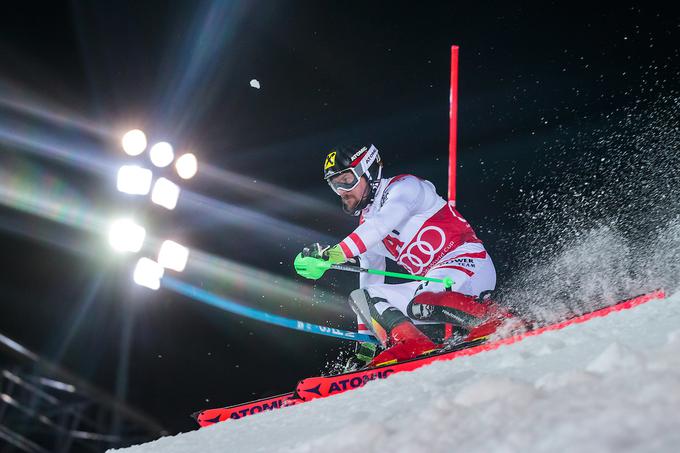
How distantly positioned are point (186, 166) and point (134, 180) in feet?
1.65

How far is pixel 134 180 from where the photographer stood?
5.85 meters

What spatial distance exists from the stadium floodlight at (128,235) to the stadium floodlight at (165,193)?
288 mm

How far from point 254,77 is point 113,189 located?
5.80ft

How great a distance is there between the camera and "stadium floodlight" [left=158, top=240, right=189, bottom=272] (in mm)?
6062

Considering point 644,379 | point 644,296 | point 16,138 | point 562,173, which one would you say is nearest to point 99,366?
point 16,138

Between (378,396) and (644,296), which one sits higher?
(644,296)

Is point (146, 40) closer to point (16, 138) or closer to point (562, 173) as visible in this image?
point (16, 138)

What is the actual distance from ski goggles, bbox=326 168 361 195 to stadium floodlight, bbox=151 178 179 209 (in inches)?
99.1

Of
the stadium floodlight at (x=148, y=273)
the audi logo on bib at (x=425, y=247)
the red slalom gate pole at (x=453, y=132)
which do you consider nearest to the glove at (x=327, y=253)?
the audi logo on bib at (x=425, y=247)

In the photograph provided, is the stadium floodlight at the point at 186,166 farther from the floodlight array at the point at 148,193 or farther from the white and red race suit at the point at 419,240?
the white and red race suit at the point at 419,240

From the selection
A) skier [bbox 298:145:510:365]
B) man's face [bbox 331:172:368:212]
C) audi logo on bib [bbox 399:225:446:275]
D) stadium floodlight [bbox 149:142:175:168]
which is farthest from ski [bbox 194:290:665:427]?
stadium floodlight [bbox 149:142:175:168]

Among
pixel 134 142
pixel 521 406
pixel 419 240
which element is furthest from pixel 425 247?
pixel 134 142

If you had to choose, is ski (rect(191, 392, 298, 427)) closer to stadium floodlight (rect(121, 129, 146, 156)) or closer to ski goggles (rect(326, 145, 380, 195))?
ski goggles (rect(326, 145, 380, 195))

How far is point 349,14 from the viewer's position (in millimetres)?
6875
